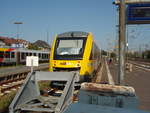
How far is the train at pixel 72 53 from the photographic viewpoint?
40.2ft

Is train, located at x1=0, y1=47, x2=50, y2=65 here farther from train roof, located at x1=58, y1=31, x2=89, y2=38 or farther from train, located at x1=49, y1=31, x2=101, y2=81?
train, located at x1=49, y1=31, x2=101, y2=81

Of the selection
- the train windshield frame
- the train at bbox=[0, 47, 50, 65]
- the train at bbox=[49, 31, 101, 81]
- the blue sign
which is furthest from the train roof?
the train at bbox=[0, 47, 50, 65]

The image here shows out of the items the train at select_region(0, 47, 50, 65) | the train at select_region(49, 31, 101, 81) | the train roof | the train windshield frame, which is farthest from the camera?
the train at select_region(0, 47, 50, 65)

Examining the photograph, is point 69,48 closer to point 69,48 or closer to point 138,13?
point 69,48

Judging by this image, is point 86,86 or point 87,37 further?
point 87,37

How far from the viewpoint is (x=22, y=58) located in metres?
40.2

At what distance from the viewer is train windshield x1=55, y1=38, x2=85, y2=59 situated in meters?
12.6

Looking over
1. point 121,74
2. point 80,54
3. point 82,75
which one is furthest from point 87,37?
point 121,74

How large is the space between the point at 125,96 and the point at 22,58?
Result: 3573cm

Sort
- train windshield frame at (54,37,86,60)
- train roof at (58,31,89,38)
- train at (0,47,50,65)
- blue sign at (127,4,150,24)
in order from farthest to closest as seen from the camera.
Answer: train at (0,47,50,65) → train roof at (58,31,89,38) → train windshield frame at (54,37,86,60) → blue sign at (127,4,150,24)

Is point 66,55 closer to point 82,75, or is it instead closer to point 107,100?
point 82,75

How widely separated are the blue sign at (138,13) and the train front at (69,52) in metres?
3.74

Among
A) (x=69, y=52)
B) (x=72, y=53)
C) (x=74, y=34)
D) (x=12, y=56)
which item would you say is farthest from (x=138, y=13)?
(x=12, y=56)

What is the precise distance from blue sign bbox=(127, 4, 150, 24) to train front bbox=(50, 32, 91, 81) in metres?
3.74
